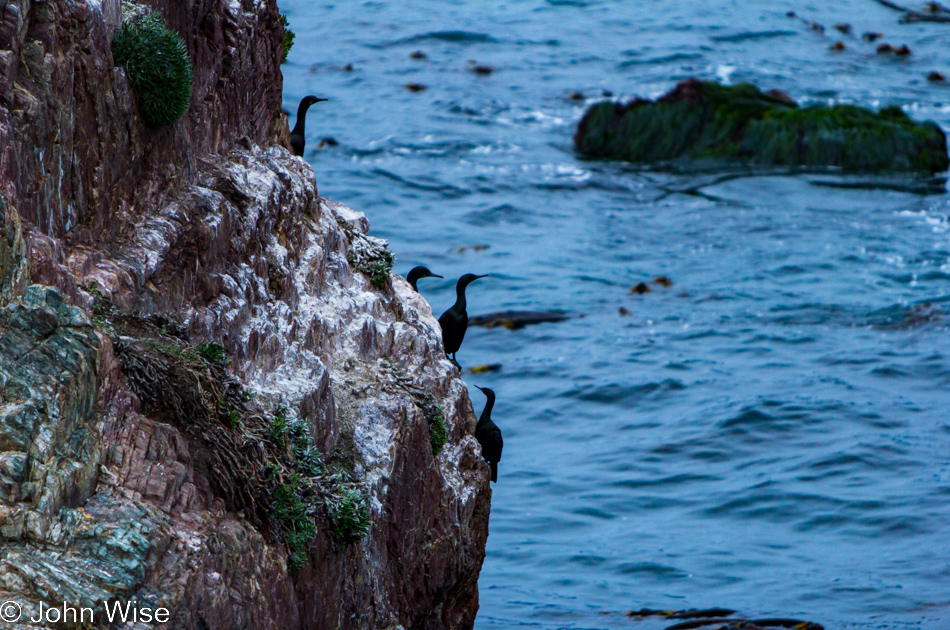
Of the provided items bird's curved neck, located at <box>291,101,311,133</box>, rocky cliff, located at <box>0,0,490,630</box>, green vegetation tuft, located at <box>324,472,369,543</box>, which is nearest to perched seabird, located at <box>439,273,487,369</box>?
rocky cliff, located at <box>0,0,490,630</box>

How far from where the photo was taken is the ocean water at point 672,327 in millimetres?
19766

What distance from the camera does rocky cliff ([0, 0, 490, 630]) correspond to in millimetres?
7551

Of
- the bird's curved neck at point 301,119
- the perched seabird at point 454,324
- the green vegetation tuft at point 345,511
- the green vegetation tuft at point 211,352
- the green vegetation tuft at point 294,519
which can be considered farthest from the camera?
the perched seabird at point 454,324

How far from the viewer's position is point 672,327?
91.8 ft

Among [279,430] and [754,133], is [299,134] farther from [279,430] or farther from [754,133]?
[754,133]

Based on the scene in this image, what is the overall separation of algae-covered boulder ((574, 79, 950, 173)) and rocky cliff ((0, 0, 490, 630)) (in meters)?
24.4

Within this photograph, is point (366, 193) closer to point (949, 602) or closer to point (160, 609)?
point (949, 602)

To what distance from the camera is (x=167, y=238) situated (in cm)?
966

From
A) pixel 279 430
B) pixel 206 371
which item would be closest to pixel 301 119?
pixel 279 430

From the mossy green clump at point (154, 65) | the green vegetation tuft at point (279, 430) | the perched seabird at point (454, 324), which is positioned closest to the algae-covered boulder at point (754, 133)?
the perched seabird at point (454, 324)

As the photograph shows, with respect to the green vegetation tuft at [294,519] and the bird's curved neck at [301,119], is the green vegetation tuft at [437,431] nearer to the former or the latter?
the green vegetation tuft at [294,519]

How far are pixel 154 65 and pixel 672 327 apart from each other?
19.8m

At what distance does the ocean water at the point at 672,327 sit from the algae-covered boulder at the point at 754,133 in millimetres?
1074

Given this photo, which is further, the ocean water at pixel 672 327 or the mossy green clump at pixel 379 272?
the ocean water at pixel 672 327
